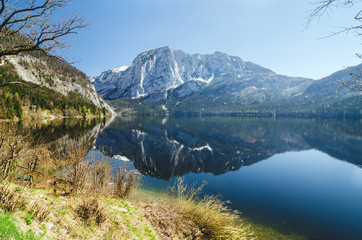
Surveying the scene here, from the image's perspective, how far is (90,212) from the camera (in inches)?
276

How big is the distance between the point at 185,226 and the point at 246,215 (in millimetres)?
6960

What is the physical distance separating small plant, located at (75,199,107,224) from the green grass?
218 centimetres

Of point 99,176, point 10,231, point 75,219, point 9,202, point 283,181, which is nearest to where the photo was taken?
point 10,231

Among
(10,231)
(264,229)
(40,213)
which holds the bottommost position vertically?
(264,229)

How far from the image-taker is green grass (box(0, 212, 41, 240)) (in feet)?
14.2

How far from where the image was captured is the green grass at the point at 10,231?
4.33 meters

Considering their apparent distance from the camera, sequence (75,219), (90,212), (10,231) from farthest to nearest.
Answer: (90,212) → (75,219) → (10,231)

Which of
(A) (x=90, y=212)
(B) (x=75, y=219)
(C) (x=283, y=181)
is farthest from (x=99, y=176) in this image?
(C) (x=283, y=181)

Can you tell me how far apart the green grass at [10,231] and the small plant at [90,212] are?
2175 millimetres

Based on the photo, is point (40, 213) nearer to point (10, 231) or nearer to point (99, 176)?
point (10, 231)

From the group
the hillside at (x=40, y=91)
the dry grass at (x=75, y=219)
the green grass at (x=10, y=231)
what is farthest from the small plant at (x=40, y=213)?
the hillside at (x=40, y=91)

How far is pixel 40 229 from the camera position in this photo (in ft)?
17.4

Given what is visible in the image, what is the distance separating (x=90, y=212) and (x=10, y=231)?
275 centimetres

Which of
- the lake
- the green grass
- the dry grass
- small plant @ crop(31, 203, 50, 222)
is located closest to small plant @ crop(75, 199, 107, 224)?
the dry grass
